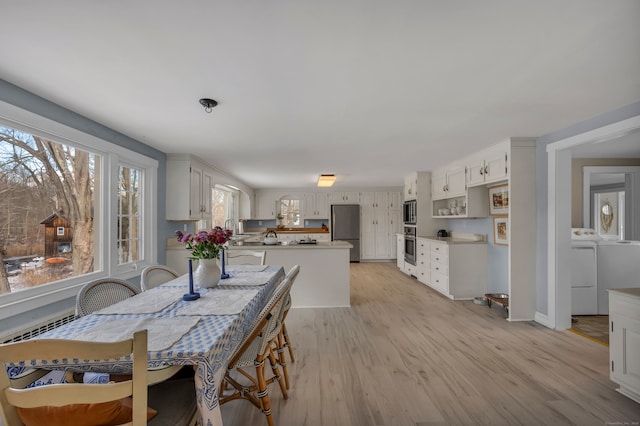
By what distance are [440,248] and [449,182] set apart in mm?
1168

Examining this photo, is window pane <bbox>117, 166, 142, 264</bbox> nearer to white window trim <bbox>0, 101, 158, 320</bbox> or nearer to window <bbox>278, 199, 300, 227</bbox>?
white window trim <bbox>0, 101, 158, 320</bbox>

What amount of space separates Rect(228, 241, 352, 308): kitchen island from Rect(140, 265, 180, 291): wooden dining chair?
61.2 inches

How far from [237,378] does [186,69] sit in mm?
2264

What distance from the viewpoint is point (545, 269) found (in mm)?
3395

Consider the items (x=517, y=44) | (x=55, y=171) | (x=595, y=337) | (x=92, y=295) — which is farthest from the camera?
(x=595, y=337)

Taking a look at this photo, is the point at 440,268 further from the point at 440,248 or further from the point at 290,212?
the point at 290,212

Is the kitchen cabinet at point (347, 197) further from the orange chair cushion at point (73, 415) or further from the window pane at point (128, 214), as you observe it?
the orange chair cushion at point (73, 415)

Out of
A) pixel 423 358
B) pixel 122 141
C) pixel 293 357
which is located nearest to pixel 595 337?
pixel 423 358

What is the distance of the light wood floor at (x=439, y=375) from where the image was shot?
1892mm

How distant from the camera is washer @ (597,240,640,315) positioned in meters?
3.65

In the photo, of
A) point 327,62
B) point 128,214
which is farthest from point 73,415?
point 128,214

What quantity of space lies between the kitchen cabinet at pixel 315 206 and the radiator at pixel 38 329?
636 cm

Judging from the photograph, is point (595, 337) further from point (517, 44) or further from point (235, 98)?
point (235, 98)

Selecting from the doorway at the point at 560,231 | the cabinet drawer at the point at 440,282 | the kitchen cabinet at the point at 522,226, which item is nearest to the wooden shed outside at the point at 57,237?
the kitchen cabinet at the point at 522,226
